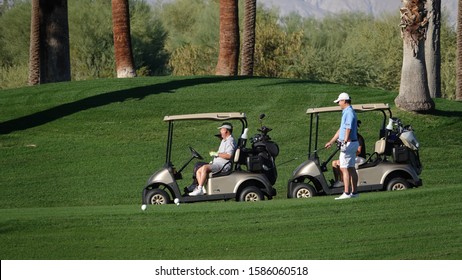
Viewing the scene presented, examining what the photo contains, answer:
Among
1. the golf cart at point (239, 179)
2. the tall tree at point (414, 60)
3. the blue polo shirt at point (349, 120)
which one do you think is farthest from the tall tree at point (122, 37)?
the blue polo shirt at point (349, 120)

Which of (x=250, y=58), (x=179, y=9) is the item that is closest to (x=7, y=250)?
(x=250, y=58)

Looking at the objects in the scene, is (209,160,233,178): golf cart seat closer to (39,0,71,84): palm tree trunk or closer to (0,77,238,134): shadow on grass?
(0,77,238,134): shadow on grass

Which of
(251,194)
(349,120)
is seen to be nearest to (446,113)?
(251,194)

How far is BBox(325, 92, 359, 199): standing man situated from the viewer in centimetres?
1631

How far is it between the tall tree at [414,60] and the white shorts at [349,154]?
401 inches

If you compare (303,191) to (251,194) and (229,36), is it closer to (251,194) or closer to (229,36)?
(251,194)

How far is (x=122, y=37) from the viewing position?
104 ft

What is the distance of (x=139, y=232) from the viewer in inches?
583

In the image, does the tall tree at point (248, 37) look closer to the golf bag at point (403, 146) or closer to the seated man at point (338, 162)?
the golf bag at point (403, 146)

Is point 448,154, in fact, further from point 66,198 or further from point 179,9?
point 179,9

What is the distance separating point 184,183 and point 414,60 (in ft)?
24.6

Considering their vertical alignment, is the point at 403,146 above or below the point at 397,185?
above

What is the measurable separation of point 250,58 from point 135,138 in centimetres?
947

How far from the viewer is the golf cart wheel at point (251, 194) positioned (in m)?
17.4
